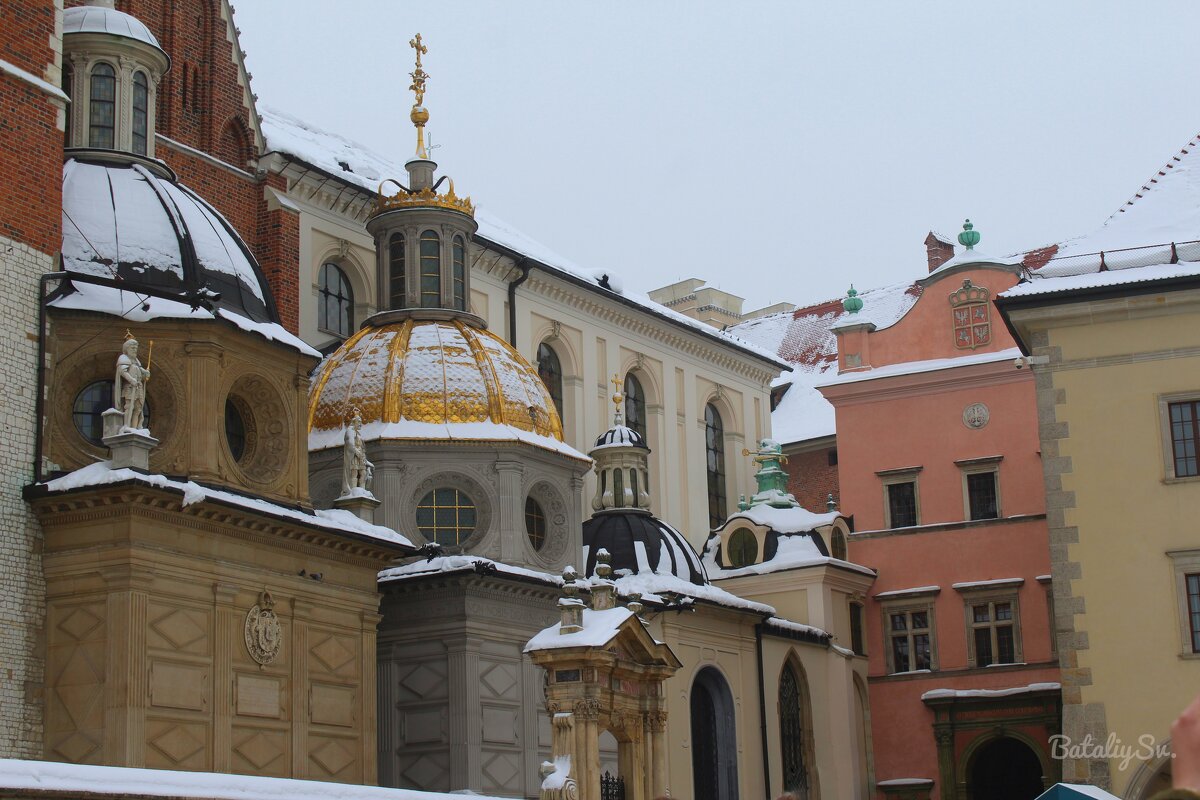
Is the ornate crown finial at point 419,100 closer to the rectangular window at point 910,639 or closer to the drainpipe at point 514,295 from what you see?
the drainpipe at point 514,295

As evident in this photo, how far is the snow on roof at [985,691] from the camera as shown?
34.8 meters

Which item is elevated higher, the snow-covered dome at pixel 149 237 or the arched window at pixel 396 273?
the arched window at pixel 396 273

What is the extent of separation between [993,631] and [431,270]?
14603mm

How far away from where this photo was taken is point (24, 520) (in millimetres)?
19312

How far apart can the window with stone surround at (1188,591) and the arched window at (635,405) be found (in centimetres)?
1632

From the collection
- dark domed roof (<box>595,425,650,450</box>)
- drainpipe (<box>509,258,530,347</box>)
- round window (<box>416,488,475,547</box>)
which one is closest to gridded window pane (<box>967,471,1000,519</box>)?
dark domed roof (<box>595,425,650,450</box>)

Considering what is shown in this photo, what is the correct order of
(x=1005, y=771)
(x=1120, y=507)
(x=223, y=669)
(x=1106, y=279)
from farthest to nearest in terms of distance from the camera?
1. (x=1005, y=771)
2. (x=1106, y=279)
3. (x=1120, y=507)
4. (x=223, y=669)

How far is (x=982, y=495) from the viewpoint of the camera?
36.5m

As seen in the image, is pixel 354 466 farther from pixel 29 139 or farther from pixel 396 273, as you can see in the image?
pixel 29 139

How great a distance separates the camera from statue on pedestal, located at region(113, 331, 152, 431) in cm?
1931

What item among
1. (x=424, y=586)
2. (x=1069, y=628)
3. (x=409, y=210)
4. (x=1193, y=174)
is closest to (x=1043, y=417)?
(x=1069, y=628)

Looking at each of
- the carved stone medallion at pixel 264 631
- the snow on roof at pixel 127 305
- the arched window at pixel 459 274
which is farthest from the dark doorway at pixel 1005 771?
the snow on roof at pixel 127 305

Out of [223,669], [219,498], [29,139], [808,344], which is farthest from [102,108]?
[808,344]

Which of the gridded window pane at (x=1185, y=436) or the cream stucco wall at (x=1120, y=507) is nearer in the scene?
the cream stucco wall at (x=1120, y=507)
